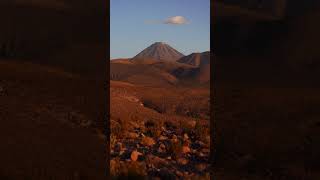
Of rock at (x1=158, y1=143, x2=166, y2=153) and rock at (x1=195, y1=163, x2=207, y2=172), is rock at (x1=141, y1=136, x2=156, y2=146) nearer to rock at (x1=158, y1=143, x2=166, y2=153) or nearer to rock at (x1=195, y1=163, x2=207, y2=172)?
rock at (x1=158, y1=143, x2=166, y2=153)

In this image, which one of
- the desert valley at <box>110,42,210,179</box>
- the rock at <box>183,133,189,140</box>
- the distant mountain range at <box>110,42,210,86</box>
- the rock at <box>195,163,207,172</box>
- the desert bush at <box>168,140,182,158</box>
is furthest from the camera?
the distant mountain range at <box>110,42,210,86</box>

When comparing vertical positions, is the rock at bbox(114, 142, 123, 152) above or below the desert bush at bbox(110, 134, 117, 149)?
below

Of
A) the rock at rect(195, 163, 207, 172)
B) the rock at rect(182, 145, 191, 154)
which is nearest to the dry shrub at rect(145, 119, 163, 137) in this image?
the rock at rect(182, 145, 191, 154)

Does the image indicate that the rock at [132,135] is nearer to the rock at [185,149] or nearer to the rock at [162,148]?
the rock at [162,148]

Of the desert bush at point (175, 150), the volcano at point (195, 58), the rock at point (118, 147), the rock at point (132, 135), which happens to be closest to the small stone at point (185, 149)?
the desert bush at point (175, 150)

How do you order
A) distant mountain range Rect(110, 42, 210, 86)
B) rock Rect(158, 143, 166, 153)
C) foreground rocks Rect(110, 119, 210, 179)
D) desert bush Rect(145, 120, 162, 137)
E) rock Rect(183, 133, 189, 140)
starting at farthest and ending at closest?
distant mountain range Rect(110, 42, 210, 86), desert bush Rect(145, 120, 162, 137), rock Rect(183, 133, 189, 140), rock Rect(158, 143, 166, 153), foreground rocks Rect(110, 119, 210, 179)

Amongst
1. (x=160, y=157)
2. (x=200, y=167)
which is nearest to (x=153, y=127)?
(x=160, y=157)
